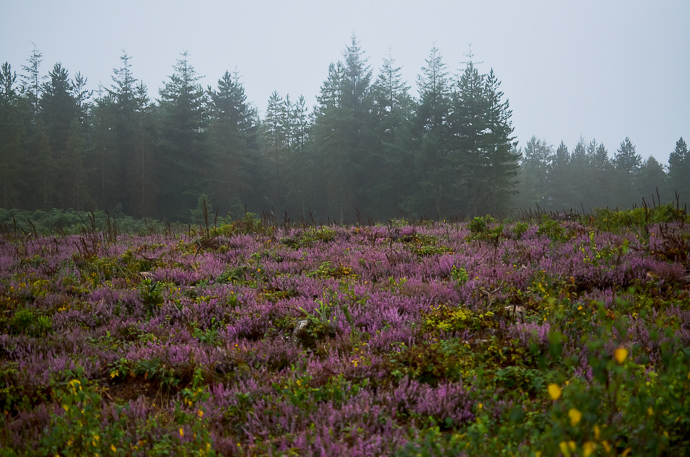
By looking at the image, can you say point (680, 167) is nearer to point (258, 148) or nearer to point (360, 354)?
point (258, 148)

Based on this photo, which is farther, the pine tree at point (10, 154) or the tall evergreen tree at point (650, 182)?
the tall evergreen tree at point (650, 182)

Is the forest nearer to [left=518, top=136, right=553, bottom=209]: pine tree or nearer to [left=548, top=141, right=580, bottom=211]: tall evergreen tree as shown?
[left=518, top=136, right=553, bottom=209]: pine tree

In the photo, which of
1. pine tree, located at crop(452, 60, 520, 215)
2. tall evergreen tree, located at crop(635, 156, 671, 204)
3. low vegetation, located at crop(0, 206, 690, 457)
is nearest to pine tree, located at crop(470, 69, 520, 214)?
pine tree, located at crop(452, 60, 520, 215)

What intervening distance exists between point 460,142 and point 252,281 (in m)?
38.1

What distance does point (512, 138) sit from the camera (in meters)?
41.0

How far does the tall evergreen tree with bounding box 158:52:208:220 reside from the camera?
44500 mm

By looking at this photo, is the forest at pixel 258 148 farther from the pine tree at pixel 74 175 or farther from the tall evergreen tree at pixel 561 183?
the tall evergreen tree at pixel 561 183

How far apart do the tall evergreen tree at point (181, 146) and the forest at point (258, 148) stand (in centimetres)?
14

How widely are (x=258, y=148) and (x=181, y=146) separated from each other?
421 inches

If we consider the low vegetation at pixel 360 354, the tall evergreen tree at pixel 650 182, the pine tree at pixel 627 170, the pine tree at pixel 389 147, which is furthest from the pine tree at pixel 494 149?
the tall evergreen tree at pixel 650 182

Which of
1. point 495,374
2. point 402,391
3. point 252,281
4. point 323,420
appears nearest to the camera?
Answer: point 323,420

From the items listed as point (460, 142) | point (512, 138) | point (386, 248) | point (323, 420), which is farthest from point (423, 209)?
point (323, 420)

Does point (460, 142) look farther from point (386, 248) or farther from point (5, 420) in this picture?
point (5, 420)

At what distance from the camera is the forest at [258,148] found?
4084 centimetres
